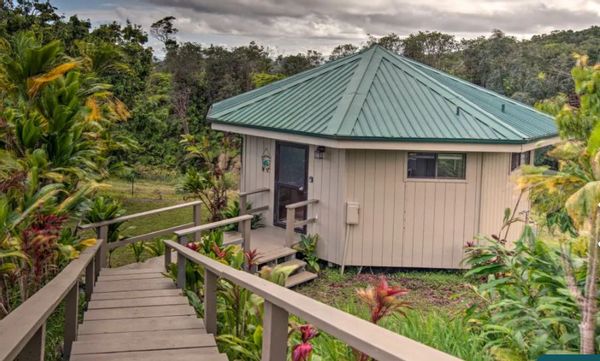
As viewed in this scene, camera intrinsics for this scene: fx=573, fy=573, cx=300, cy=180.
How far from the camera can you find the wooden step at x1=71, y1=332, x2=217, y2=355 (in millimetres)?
3930

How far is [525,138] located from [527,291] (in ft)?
18.4

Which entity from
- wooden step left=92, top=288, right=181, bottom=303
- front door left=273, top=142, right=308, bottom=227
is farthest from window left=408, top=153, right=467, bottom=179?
wooden step left=92, top=288, right=181, bottom=303

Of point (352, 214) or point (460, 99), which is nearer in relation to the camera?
point (352, 214)

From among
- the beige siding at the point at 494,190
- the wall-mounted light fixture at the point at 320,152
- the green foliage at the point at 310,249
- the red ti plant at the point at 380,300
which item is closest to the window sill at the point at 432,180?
the beige siding at the point at 494,190

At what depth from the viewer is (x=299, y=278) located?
374 inches

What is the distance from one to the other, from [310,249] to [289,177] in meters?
1.66

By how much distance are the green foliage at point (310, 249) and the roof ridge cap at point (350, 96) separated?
203cm

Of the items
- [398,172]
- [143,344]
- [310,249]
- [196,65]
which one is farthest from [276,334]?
[196,65]

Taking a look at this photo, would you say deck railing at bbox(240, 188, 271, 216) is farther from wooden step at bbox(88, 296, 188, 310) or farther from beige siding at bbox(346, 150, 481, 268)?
wooden step at bbox(88, 296, 188, 310)

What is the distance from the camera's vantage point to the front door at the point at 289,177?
10.9m

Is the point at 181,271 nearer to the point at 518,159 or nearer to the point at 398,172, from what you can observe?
the point at 398,172

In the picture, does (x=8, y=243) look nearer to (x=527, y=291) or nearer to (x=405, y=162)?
(x=527, y=291)

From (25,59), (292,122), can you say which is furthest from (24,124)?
(292,122)

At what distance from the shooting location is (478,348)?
4465mm
